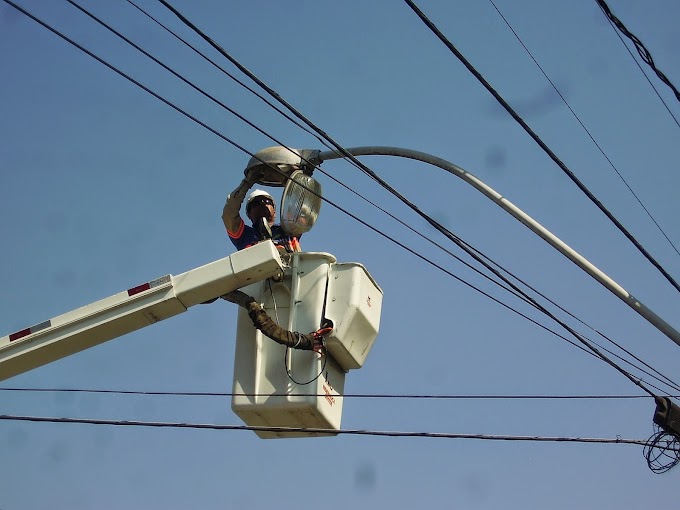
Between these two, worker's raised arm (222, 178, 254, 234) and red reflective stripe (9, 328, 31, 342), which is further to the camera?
worker's raised arm (222, 178, 254, 234)

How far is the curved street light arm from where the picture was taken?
28.6 feet

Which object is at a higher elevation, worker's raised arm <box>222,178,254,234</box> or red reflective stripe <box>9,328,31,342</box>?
worker's raised arm <box>222,178,254,234</box>

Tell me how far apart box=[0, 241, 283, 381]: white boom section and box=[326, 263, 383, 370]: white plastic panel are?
0.79 m

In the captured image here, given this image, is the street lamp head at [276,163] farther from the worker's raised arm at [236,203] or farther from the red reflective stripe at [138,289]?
the red reflective stripe at [138,289]

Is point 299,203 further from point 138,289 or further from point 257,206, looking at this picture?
point 138,289

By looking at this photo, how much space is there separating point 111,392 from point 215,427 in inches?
35.6

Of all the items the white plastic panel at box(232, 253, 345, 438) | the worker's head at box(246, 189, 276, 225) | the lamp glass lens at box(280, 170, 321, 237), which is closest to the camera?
the white plastic panel at box(232, 253, 345, 438)

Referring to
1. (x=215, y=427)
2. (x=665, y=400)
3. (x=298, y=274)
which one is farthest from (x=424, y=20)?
(x=665, y=400)

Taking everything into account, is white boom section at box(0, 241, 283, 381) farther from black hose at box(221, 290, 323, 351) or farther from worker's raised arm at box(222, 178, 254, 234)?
worker's raised arm at box(222, 178, 254, 234)

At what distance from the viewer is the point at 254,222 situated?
9523 millimetres

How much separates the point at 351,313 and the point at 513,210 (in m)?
1.24

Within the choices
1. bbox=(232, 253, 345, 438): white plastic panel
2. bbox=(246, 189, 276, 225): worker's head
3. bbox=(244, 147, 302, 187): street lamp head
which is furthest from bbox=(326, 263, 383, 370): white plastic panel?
bbox=(246, 189, 276, 225): worker's head

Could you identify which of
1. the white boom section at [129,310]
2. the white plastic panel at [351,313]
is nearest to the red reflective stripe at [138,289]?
the white boom section at [129,310]

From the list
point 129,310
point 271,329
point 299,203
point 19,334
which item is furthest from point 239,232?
point 19,334
